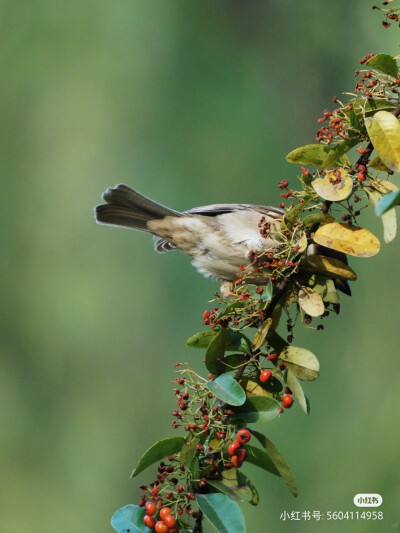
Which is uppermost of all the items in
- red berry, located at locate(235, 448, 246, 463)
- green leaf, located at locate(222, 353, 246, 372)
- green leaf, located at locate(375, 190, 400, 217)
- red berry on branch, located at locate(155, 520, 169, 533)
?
green leaf, located at locate(375, 190, 400, 217)

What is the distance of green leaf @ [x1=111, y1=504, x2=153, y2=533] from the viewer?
71.6 inches

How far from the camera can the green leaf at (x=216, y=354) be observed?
198cm

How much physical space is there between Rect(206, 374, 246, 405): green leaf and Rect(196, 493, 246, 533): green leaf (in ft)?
0.73

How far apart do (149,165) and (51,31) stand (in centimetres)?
234

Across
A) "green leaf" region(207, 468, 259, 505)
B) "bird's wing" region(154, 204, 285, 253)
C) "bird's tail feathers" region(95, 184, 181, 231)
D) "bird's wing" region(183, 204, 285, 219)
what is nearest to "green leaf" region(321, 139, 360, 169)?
"green leaf" region(207, 468, 259, 505)

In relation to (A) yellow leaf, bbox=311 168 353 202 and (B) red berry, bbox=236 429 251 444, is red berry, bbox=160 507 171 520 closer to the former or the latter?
(B) red berry, bbox=236 429 251 444

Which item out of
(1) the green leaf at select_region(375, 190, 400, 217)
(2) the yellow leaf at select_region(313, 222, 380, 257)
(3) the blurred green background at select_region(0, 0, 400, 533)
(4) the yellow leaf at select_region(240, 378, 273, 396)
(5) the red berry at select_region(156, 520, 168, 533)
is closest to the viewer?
(1) the green leaf at select_region(375, 190, 400, 217)

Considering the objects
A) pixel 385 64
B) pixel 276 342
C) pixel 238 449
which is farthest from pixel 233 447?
pixel 385 64

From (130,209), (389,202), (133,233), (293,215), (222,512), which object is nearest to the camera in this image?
(389,202)

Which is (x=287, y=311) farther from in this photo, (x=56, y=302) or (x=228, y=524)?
(x=56, y=302)

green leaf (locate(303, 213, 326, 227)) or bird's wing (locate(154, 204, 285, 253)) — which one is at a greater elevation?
A: bird's wing (locate(154, 204, 285, 253))

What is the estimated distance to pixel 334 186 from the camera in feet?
6.17

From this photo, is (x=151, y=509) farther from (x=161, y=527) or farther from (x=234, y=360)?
(x=234, y=360)

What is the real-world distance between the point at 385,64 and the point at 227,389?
915 millimetres
